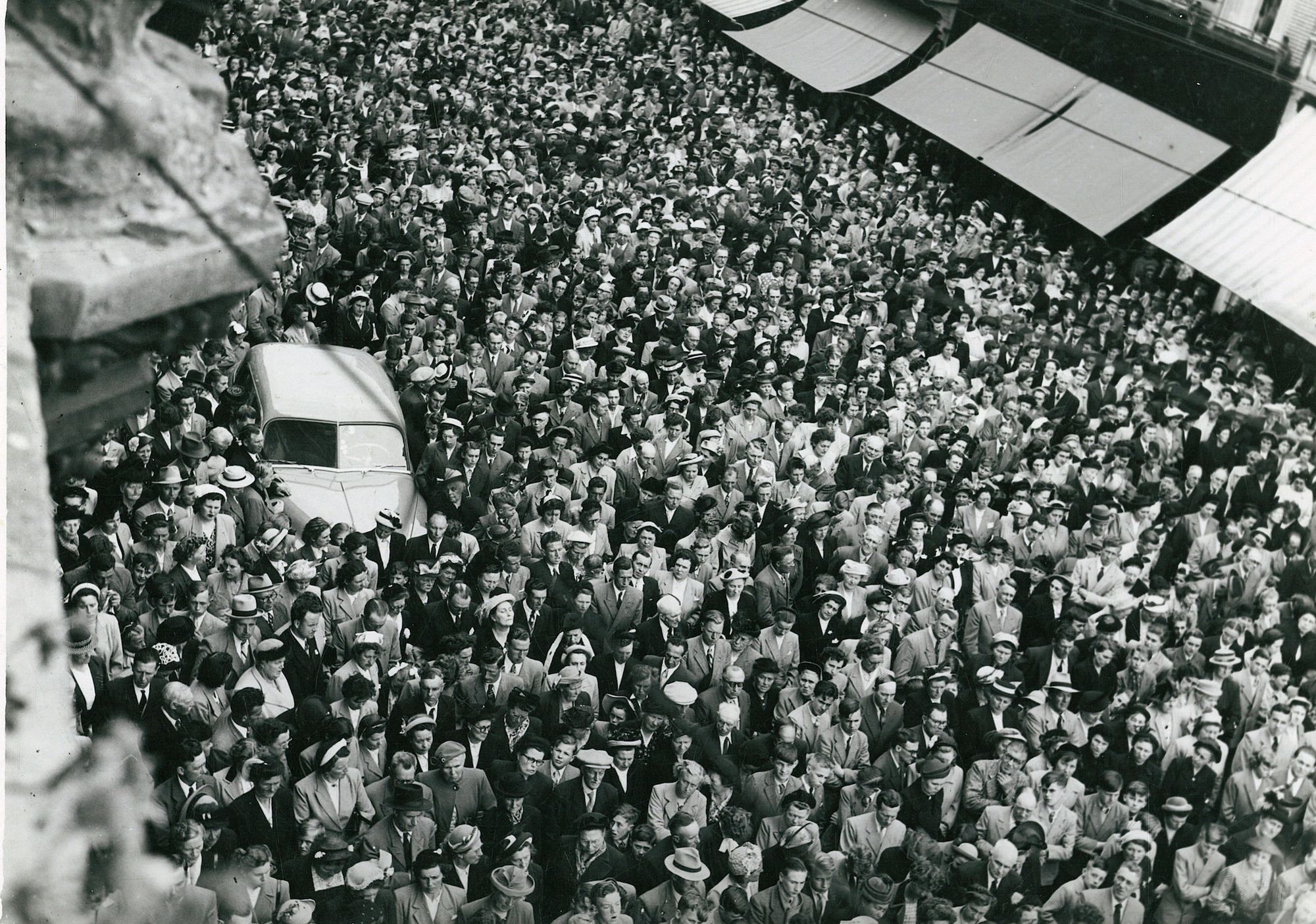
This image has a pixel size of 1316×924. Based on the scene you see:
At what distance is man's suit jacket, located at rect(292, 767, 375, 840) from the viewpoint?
475cm

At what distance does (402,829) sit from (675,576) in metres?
2.35

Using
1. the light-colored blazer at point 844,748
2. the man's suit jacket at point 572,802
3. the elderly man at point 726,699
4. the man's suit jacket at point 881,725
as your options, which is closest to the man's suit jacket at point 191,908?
the man's suit jacket at point 572,802

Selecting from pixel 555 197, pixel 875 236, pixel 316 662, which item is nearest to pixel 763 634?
pixel 316 662

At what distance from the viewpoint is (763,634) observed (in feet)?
20.6

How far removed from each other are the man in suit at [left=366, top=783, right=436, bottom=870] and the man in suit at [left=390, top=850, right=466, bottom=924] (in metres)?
0.21

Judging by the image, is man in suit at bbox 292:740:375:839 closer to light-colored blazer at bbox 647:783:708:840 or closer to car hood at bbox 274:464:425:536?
light-colored blazer at bbox 647:783:708:840

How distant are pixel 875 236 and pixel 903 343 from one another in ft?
9.75

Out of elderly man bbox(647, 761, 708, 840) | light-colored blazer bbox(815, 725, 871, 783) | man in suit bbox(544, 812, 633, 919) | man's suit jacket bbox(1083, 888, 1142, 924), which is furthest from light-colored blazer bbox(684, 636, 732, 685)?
man's suit jacket bbox(1083, 888, 1142, 924)

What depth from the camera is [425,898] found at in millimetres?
4508

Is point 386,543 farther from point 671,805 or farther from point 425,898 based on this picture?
point 425,898

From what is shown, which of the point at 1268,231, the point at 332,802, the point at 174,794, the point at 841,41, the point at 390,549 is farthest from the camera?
the point at 841,41

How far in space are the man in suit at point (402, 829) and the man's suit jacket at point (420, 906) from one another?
0.69 feet

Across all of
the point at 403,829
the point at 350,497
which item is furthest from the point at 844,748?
the point at 350,497

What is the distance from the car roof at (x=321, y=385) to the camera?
7.46m
